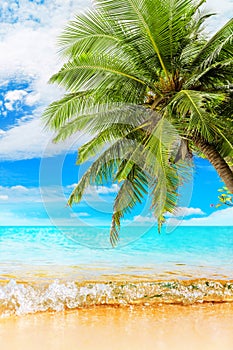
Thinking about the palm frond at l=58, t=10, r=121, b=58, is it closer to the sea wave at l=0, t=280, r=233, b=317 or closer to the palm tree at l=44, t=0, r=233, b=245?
the palm tree at l=44, t=0, r=233, b=245

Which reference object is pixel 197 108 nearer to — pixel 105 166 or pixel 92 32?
pixel 92 32

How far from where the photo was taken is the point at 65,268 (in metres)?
13.4

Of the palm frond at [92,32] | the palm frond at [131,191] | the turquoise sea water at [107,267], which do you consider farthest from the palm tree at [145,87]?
the turquoise sea water at [107,267]

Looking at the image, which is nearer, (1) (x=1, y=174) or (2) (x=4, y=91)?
(2) (x=4, y=91)

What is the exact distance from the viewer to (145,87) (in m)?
6.53

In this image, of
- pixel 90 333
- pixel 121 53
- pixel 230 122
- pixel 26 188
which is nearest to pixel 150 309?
pixel 90 333

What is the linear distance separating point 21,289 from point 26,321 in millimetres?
2274

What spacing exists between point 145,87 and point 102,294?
5181 millimetres

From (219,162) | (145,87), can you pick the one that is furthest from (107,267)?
(145,87)

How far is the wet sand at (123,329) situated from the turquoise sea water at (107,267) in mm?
981

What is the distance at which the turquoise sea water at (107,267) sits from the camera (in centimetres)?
934

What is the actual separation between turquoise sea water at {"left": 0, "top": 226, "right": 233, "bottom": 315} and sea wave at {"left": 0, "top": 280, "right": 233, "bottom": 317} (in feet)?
0.07

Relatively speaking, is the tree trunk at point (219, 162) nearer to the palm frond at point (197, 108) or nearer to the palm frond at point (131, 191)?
the palm frond at point (197, 108)

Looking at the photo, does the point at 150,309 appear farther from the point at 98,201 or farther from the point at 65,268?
the point at 65,268
